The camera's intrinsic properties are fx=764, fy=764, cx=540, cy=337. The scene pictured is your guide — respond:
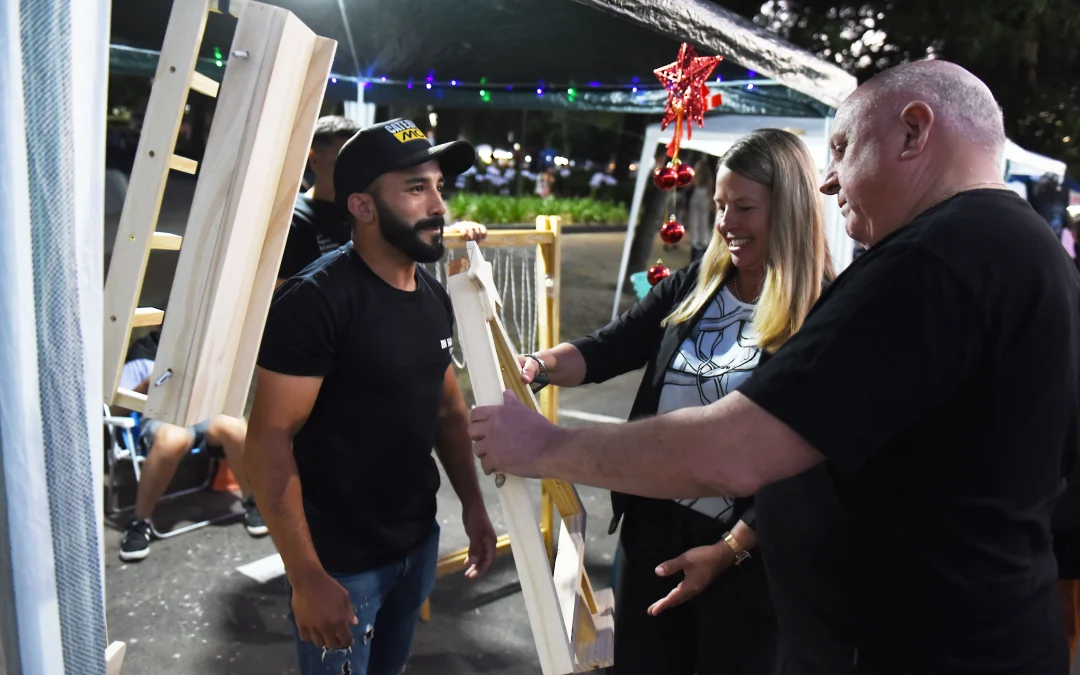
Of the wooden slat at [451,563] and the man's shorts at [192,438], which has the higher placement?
the man's shorts at [192,438]

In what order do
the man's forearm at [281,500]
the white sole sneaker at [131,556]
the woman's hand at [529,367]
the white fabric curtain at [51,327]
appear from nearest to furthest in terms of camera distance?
the white fabric curtain at [51,327]
the man's forearm at [281,500]
the woman's hand at [529,367]
the white sole sneaker at [131,556]

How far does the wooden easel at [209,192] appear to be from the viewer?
42.0 inches

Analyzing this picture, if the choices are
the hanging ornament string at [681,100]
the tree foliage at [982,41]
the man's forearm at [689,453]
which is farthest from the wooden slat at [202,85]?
the tree foliage at [982,41]

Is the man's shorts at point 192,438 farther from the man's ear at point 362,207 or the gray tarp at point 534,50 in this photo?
the man's ear at point 362,207

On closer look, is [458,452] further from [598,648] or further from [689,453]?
[689,453]

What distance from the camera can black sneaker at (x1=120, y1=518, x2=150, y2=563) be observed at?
361cm

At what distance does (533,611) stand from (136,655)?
2.44m

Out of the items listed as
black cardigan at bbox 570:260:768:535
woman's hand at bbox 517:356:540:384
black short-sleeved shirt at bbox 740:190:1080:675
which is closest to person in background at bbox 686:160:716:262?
black cardigan at bbox 570:260:768:535

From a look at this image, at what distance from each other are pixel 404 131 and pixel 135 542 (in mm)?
2764

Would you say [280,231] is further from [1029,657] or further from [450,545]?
[450,545]

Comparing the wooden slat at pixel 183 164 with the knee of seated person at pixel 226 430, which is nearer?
the wooden slat at pixel 183 164

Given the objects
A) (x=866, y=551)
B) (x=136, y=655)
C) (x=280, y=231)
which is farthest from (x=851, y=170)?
(x=136, y=655)

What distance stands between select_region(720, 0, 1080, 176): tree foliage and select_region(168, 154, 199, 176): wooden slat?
1001 centimetres

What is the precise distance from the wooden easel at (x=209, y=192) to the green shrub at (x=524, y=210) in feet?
45.3
